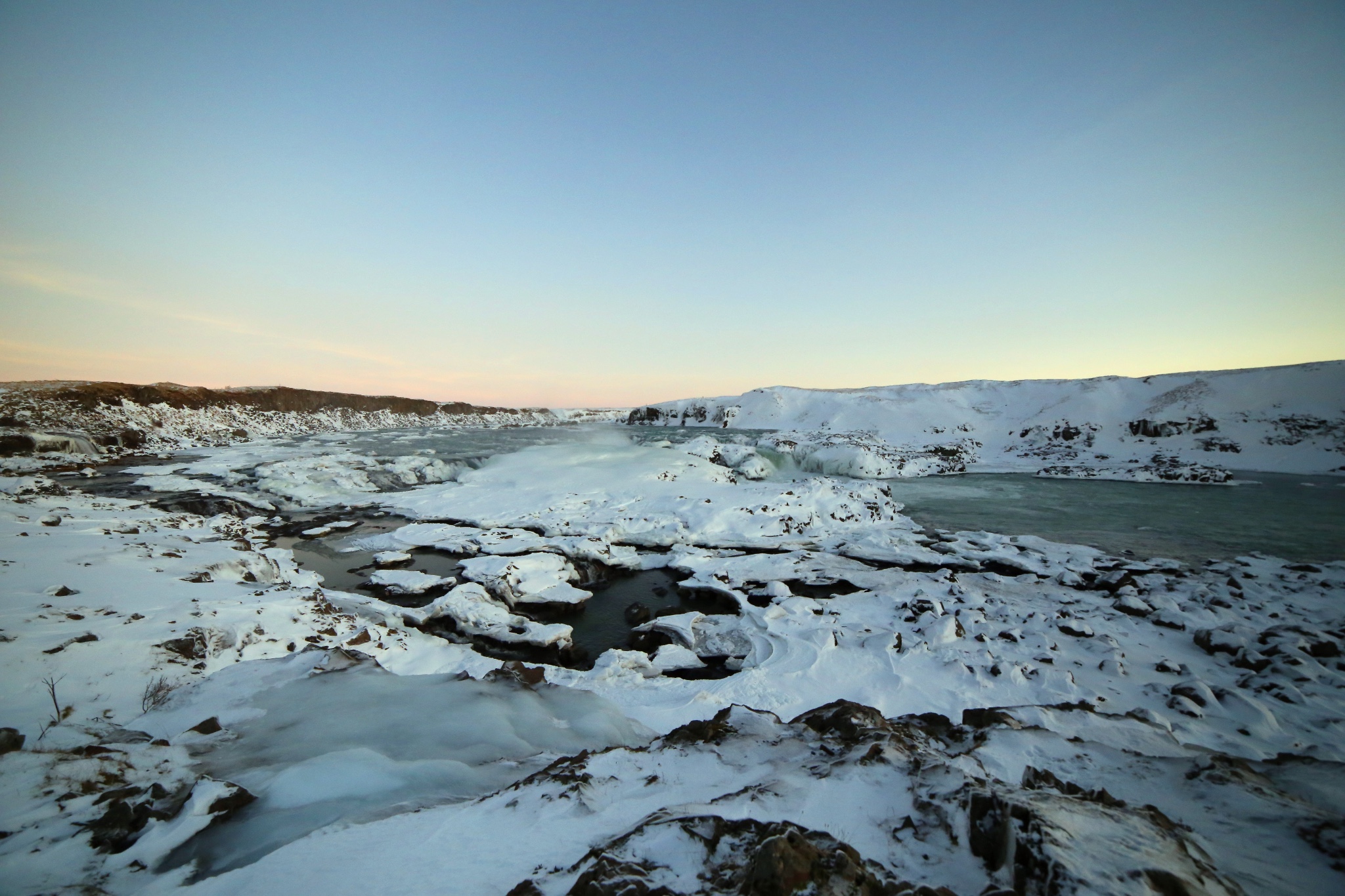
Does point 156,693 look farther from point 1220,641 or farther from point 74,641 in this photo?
point 1220,641

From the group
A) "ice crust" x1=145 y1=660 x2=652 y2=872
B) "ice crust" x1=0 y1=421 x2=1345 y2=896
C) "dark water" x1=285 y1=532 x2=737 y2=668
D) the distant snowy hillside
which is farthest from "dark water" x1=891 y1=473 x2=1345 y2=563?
"ice crust" x1=145 y1=660 x2=652 y2=872

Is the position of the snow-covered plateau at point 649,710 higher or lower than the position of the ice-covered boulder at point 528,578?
higher

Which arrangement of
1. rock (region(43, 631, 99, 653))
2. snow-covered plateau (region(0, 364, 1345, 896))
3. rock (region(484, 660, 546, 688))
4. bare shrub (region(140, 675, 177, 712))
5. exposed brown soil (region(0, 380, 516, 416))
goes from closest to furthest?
1. snow-covered plateau (region(0, 364, 1345, 896))
2. bare shrub (region(140, 675, 177, 712))
3. rock (region(43, 631, 99, 653))
4. rock (region(484, 660, 546, 688))
5. exposed brown soil (region(0, 380, 516, 416))

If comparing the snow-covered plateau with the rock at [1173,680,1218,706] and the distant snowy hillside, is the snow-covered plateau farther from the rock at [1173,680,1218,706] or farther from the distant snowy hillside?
the distant snowy hillside

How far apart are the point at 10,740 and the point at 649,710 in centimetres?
573

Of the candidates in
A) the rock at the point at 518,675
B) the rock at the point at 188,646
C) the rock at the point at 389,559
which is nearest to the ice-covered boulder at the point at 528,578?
the rock at the point at 389,559

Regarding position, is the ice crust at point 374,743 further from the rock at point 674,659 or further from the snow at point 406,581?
the snow at point 406,581

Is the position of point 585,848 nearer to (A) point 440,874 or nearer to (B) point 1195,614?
(A) point 440,874

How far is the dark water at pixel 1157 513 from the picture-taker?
48.1ft

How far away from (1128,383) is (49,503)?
3081 inches

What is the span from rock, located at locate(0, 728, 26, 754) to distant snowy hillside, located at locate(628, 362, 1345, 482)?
29.9 meters

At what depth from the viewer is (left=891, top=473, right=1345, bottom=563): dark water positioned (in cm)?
1467

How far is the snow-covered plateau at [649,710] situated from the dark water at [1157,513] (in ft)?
6.05

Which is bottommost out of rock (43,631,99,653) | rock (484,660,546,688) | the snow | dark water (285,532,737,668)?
dark water (285,532,737,668)
